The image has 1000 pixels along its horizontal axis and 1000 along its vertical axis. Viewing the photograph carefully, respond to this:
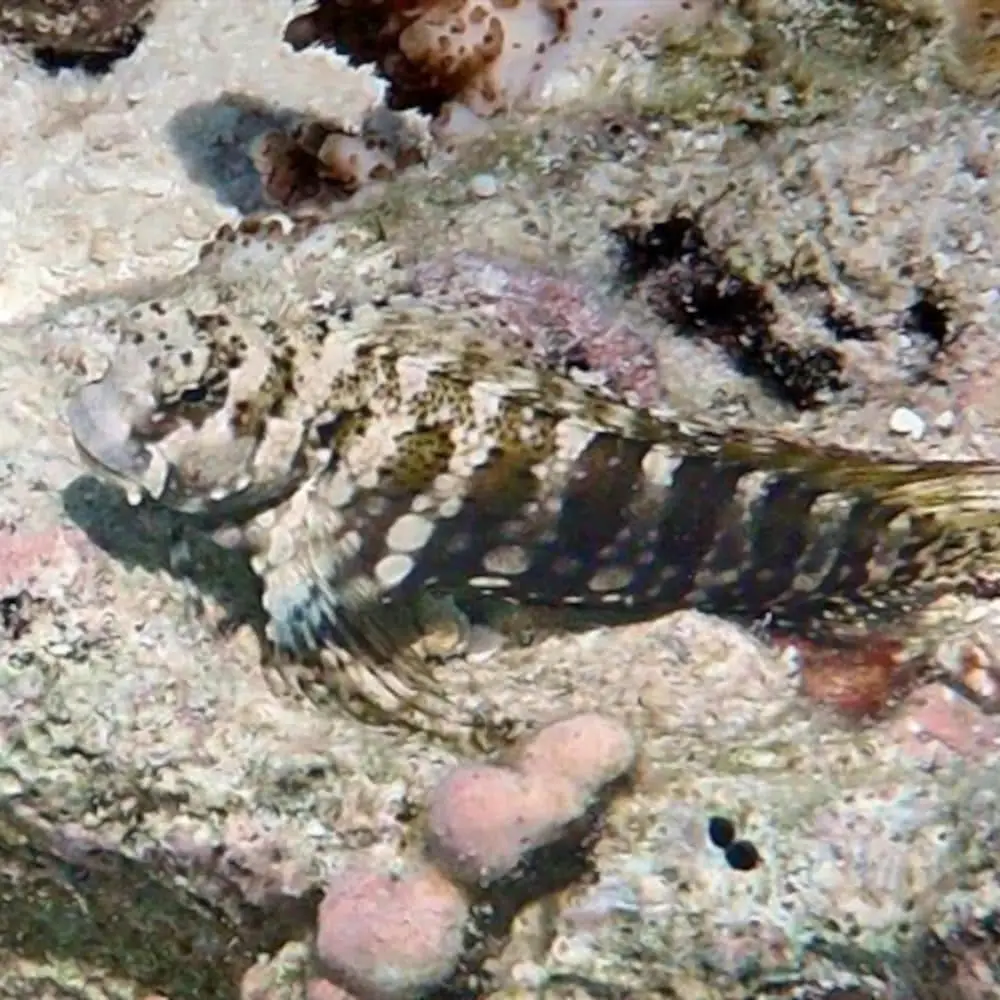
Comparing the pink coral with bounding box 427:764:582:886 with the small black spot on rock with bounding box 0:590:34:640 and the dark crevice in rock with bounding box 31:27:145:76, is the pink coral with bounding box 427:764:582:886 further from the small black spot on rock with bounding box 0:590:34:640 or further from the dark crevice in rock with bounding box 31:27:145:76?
the dark crevice in rock with bounding box 31:27:145:76

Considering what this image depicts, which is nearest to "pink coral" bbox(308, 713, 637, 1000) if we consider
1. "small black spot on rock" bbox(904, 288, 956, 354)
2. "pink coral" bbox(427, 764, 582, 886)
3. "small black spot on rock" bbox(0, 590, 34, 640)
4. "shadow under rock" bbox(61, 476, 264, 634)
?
"pink coral" bbox(427, 764, 582, 886)

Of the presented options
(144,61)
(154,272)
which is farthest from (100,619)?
(144,61)

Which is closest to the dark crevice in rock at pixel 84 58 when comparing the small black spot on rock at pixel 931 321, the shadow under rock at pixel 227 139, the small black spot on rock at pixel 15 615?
the shadow under rock at pixel 227 139

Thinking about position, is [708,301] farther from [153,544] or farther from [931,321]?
[153,544]

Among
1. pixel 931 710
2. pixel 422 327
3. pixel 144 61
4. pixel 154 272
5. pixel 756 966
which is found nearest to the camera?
pixel 756 966

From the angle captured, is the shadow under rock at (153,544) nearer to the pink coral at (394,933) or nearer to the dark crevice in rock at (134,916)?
the dark crevice in rock at (134,916)

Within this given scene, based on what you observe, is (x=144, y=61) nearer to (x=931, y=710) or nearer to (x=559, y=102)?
(x=559, y=102)

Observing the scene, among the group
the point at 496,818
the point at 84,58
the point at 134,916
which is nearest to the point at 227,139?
the point at 84,58
